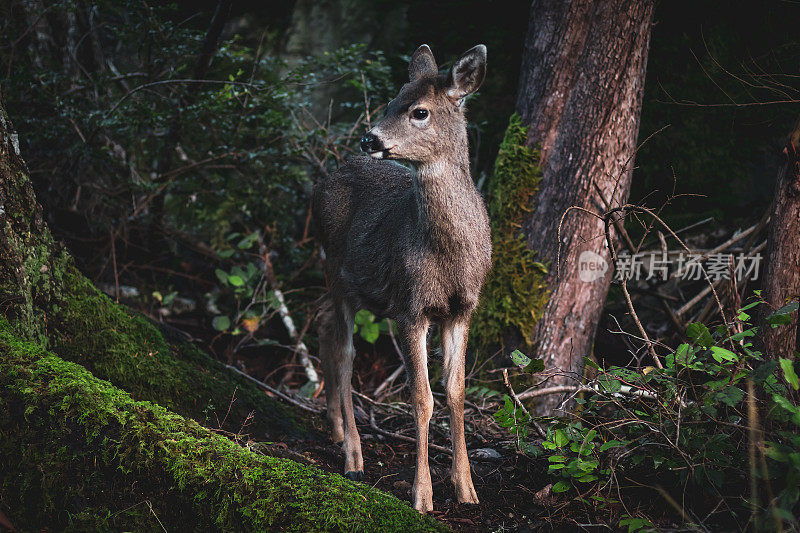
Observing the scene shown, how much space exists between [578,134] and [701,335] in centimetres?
270

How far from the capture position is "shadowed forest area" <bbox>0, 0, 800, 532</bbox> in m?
2.98

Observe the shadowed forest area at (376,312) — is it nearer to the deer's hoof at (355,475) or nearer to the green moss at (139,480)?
the green moss at (139,480)

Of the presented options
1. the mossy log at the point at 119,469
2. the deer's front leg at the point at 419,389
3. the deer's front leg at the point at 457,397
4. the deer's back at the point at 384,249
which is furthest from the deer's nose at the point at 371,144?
the mossy log at the point at 119,469

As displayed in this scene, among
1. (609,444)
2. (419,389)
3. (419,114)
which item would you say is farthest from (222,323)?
(609,444)

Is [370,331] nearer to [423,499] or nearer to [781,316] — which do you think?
[423,499]

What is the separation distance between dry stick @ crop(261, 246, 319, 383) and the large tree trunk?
2.86 m

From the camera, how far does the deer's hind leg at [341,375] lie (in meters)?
4.38

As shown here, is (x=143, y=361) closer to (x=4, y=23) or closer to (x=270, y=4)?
(x=4, y=23)

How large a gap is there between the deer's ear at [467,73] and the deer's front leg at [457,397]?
5.22 ft

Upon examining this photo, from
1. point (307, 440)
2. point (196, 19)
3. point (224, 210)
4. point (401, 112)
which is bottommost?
point (307, 440)

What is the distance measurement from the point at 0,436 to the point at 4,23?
5538mm

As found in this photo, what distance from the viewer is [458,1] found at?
8469 millimetres

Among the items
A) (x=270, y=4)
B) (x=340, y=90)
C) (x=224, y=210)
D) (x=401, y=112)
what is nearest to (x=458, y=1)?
(x=340, y=90)

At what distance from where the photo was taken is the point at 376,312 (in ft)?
15.3
